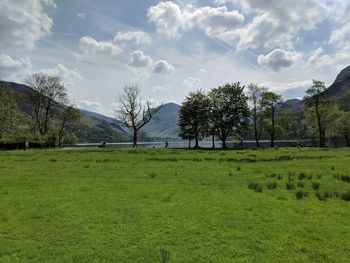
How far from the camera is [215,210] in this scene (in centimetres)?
1312

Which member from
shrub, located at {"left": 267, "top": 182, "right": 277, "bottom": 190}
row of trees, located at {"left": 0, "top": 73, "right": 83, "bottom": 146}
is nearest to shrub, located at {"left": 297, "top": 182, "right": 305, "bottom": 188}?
shrub, located at {"left": 267, "top": 182, "right": 277, "bottom": 190}

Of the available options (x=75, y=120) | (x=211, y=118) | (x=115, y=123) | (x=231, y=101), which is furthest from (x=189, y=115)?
(x=75, y=120)

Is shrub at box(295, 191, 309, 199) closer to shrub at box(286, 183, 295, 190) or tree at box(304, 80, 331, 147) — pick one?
shrub at box(286, 183, 295, 190)

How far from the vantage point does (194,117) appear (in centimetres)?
9106

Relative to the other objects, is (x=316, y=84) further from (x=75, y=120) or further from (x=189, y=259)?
(x=189, y=259)

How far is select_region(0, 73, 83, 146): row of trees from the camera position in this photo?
252 feet

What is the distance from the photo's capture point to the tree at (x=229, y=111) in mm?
87875

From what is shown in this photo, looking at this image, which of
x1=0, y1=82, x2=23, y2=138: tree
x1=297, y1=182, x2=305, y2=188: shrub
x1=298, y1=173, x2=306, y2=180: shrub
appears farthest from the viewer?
x1=0, y1=82, x2=23, y2=138: tree

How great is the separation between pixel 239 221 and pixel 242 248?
8.40ft

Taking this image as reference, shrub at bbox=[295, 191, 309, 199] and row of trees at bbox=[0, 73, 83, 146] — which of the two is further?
row of trees at bbox=[0, 73, 83, 146]

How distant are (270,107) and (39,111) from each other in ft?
217

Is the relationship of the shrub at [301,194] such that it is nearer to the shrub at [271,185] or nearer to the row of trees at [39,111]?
the shrub at [271,185]

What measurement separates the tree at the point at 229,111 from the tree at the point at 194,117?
230cm

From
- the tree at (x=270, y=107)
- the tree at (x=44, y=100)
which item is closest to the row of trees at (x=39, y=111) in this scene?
the tree at (x=44, y=100)
